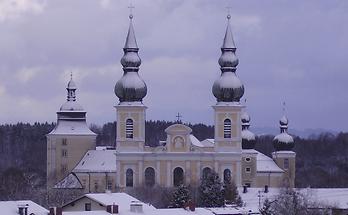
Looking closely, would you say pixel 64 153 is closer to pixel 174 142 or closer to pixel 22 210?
pixel 174 142

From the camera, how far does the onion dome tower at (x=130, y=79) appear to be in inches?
4003

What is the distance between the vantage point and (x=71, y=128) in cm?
11075

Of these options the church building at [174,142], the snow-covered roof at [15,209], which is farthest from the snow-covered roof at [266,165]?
the snow-covered roof at [15,209]

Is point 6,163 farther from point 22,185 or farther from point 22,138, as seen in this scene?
point 22,185

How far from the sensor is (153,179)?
102 meters

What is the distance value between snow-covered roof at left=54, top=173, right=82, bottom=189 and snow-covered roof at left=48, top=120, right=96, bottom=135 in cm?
433

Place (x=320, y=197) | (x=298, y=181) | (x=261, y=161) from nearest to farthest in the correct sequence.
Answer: (x=320, y=197), (x=261, y=161), (x=298, y=181)

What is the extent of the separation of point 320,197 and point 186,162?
1592 centimetres

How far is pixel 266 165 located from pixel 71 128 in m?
13.7

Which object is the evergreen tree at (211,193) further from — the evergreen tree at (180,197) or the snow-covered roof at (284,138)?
the snow-covered roof at (284,138)

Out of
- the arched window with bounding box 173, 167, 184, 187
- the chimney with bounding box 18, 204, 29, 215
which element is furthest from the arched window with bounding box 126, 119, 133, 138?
the chimney with bounding box 18, 204, 29, 215

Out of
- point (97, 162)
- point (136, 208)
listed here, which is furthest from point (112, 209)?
point (97, 162)

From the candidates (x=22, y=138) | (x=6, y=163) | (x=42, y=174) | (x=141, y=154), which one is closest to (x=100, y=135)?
(x=22, y=138)

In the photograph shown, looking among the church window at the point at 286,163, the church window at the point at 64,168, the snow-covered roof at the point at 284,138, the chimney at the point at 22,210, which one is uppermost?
the snow-covered roof at the point at 284,138
